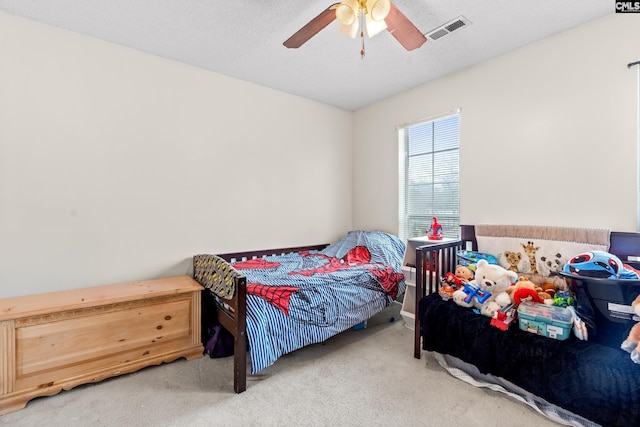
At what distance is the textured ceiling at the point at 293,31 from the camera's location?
6.66 ft

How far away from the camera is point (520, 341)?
67.9 inches

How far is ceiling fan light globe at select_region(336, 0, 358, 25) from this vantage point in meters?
1.59

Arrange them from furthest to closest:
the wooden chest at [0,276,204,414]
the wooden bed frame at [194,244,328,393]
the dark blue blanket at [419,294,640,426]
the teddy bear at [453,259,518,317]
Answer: the teddy bear at [453,259,518,317], the wooden bed frame at [194,244,328,393], the wooden chest at [0,276,204,414], the dark blue blanket at [419,294,640,426]

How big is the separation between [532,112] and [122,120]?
3475 mm

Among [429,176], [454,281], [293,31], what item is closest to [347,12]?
[293,31]

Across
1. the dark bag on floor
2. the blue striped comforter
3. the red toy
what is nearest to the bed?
the blue striped comforter

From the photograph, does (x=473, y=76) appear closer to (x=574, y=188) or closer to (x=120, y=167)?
(x=574, y=188)

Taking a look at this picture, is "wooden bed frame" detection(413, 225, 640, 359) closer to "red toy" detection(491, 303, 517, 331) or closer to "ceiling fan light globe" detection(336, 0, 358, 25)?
"red toy" detection(491, 303, 517, 331)

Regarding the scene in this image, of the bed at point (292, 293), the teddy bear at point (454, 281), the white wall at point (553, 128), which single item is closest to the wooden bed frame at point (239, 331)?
the bed at point (292, 293)

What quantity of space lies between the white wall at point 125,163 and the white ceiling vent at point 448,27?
1.77 metres

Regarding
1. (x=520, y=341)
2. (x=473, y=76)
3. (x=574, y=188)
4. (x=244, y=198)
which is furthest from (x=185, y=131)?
(x=574, y=188)

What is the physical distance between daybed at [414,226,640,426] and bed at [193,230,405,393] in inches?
21.3

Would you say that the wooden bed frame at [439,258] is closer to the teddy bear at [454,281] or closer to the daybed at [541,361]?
the daybed at [541,361]

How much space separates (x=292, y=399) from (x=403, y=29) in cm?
232
